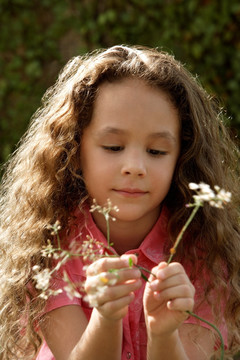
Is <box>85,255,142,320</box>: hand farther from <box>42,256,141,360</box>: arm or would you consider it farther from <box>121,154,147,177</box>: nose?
<box>121,154,147,177</box>: nose

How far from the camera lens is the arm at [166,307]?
1855mm

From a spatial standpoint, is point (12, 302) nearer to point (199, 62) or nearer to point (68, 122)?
point (68, 122)

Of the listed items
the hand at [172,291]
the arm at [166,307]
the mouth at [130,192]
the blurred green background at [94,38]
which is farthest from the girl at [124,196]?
the blurred green background at [94,38]

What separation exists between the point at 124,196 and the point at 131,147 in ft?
0.60

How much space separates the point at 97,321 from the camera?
2.06m

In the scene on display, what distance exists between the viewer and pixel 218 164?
2.60 metres

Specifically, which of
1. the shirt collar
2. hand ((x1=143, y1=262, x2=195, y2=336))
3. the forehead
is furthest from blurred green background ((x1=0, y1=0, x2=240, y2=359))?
hand ((x1=143, y1=262, x2=195, y2=336))

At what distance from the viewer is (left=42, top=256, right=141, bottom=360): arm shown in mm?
1802

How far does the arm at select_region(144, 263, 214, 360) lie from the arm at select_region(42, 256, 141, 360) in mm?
76

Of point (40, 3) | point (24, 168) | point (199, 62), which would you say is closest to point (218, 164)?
point (24, 168)

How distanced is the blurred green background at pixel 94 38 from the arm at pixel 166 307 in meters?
3.61

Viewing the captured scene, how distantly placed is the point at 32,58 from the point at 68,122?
3.29 m

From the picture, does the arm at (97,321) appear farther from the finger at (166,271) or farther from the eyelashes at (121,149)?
the eyelashes at (121,149)

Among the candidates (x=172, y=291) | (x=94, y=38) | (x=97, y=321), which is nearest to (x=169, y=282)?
(x=172, y=291)
